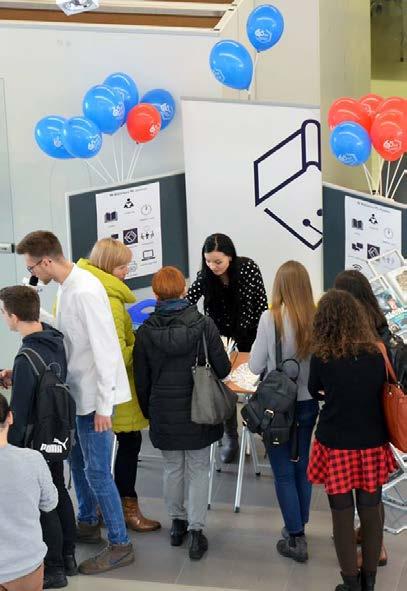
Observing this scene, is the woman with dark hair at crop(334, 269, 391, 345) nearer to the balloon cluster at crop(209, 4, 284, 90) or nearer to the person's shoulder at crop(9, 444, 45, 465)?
the person's shoulder at crop(9, 444, 45, 465)

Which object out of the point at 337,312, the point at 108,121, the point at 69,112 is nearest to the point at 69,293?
the point at 337,312

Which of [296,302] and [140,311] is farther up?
[296,302]

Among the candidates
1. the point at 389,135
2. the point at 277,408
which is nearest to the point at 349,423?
the point at 277,408

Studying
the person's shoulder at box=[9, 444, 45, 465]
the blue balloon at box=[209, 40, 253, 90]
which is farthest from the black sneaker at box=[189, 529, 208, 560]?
the blue balloon at box=[209, 40, 253, 90]

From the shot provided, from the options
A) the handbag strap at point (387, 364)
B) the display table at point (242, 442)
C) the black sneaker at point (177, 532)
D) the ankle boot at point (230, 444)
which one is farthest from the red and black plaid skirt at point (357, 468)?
the ankle boot at point (230, 444)

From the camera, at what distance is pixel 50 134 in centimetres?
617

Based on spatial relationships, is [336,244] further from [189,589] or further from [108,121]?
[189,589]

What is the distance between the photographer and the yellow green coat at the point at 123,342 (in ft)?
14.6

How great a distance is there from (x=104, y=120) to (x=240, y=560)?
292cm

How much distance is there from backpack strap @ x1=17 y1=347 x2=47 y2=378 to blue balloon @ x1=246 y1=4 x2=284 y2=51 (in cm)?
317

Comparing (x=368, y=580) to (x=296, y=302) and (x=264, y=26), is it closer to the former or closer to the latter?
(x=296, y=302)

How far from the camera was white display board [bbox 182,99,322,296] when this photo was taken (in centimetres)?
629

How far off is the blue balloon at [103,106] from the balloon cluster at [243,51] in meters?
0.64

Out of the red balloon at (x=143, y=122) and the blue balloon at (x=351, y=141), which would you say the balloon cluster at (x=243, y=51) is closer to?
the red balloon at (x=143, y=122)
